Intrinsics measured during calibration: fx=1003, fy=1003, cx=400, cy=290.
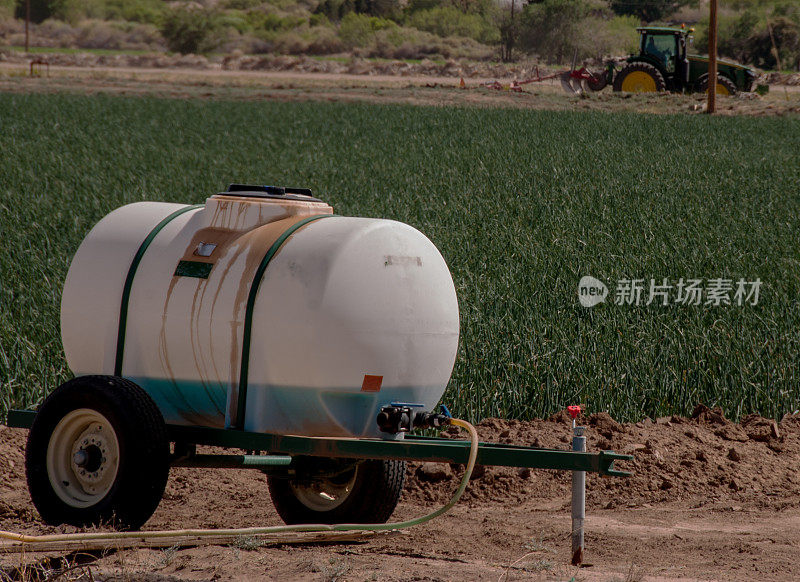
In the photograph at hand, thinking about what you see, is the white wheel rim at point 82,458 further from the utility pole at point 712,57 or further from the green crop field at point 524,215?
the utility pole at point 712,57

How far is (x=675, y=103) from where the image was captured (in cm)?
3662

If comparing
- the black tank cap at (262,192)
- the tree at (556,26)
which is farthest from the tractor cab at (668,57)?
the tree at (556,26)

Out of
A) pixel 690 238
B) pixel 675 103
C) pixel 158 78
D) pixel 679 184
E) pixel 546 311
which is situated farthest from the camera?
pixel 158 78

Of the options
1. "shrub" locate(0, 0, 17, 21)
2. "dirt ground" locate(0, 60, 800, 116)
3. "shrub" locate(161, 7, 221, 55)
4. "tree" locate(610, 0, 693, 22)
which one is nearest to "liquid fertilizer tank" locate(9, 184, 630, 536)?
"dirt ground" locate(0, 60, 800, 116)

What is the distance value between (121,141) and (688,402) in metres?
20.8

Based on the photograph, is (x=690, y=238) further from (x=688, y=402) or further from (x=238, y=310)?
(x=238, y=310)

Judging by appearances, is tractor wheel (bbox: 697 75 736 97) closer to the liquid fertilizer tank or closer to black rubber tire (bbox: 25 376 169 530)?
the liquid fertilizer tank

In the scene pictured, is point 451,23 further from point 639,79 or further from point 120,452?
point 120,452

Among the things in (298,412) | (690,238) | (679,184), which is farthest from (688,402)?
(679,184)

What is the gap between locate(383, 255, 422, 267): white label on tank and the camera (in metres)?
4.64

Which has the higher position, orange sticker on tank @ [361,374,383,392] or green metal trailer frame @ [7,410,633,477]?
orange sticker on tank @ [361,374,383,392]

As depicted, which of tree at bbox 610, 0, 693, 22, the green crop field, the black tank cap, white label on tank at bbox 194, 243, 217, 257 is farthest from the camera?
tree at bbox 610, 0, 693, 22

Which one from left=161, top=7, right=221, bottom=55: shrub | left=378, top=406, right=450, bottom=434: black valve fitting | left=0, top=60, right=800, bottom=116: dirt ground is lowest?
left=378, top=406, right=450, bottom=434: black valve fitting

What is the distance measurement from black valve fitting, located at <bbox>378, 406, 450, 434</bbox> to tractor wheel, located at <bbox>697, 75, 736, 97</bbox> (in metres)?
36.5
